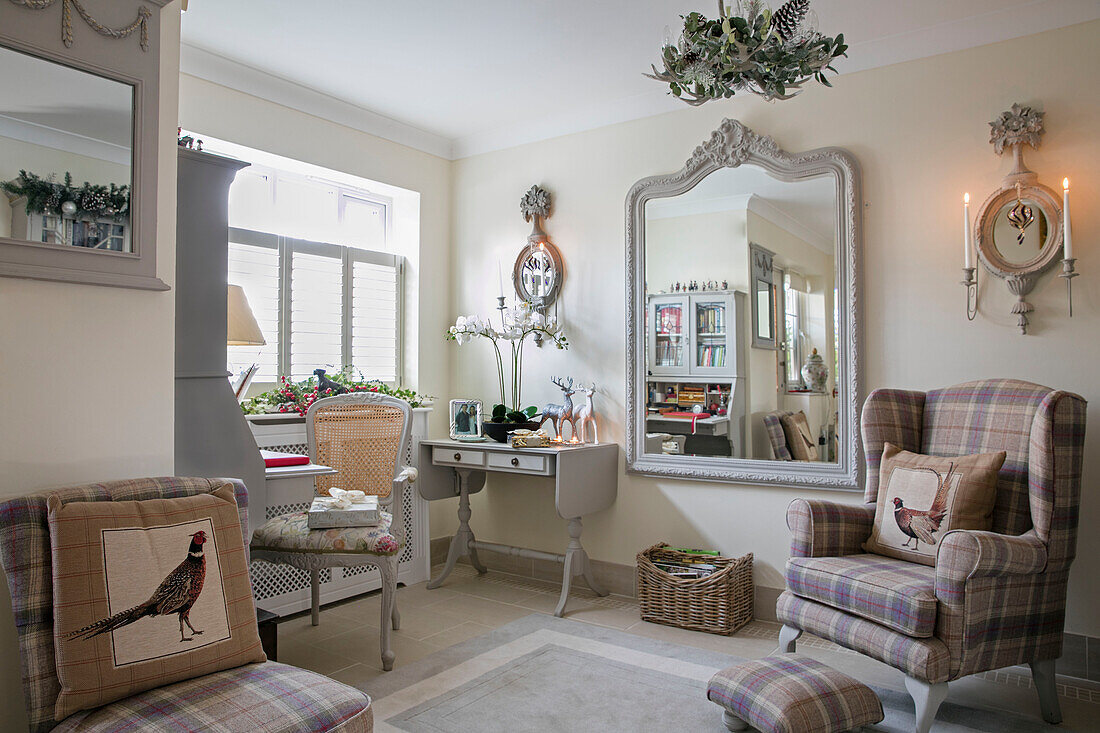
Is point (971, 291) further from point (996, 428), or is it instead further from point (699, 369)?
point (699, 369)

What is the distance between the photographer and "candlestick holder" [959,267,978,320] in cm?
304

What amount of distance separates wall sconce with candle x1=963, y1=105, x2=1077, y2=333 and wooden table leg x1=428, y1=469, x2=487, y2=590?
2.73 metres

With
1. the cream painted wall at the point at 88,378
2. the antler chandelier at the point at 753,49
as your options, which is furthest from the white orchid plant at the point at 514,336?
the antler chandelier at the point at 753,49

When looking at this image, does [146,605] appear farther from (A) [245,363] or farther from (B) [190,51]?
(B) [190,51]

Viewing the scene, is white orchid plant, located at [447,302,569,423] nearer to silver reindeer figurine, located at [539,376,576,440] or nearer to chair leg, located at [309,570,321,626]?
silver reindeer figurine, located at [539,376,576,440]

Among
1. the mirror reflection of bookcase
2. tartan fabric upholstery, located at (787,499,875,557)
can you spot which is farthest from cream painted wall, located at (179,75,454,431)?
tartan fabric upholstery, located at (787,499,875,557)

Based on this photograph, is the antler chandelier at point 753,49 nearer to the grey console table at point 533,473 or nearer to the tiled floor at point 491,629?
the grey console table at point 533,473

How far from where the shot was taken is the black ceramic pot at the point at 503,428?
403 cm

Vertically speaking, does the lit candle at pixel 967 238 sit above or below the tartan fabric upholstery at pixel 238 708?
above

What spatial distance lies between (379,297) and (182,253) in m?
2.07

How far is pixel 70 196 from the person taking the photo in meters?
1.96

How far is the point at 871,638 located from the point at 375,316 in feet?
10.4

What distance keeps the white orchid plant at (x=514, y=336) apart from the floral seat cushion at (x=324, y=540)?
1.30 metres

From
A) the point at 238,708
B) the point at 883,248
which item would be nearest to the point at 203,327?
the point at 238,708
